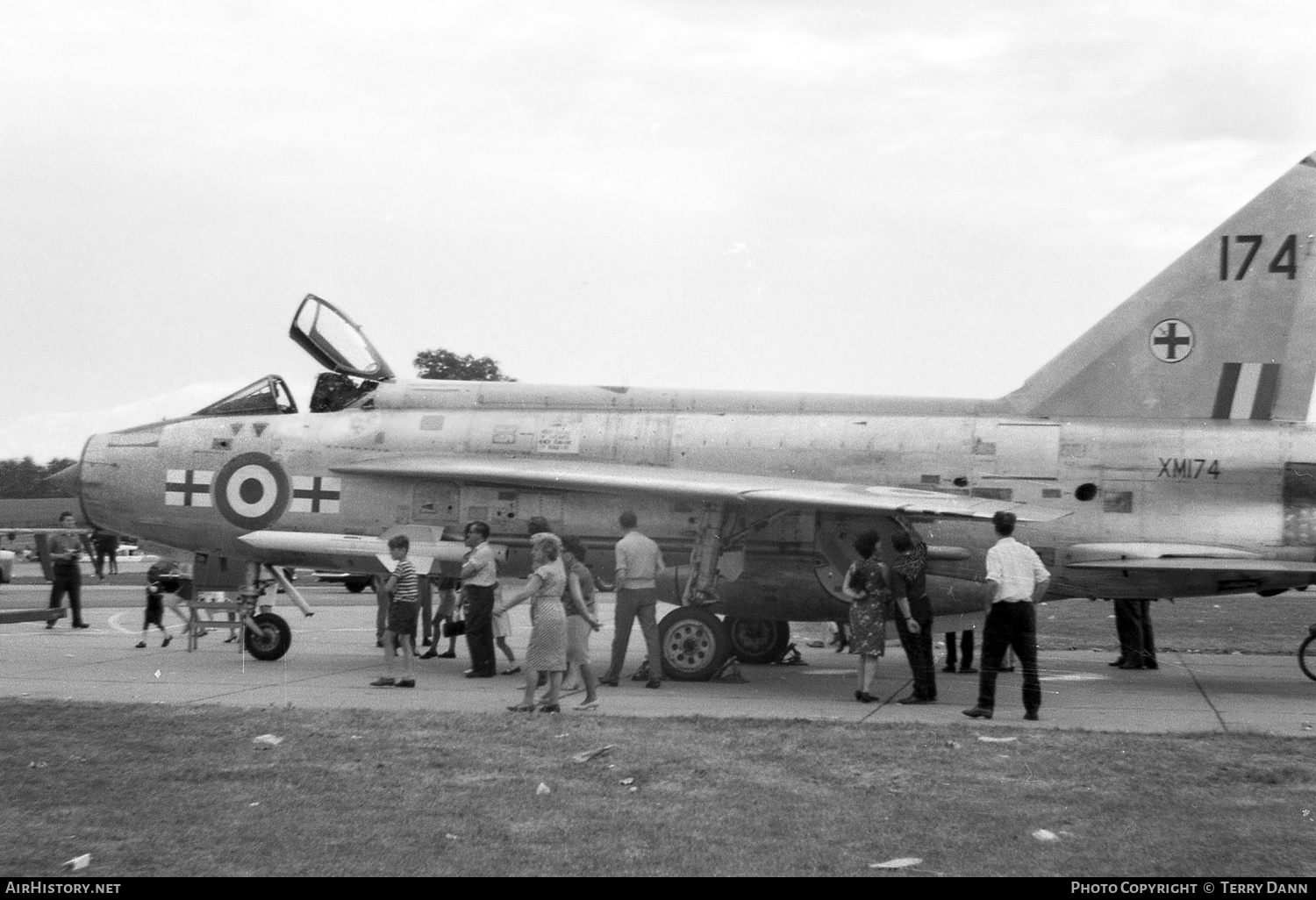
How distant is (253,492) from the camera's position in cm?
1561

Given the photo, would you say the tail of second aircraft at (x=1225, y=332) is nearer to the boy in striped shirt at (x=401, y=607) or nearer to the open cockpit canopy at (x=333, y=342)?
the boy in striped shirt at (x=401, y=607)

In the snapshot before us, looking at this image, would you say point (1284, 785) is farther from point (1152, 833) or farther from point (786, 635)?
point (786, 635)

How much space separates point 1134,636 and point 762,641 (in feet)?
14.0

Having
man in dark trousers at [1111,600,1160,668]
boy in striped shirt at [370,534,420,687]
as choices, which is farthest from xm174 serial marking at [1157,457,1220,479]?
boy in striped shirt at [370,534,420,687]

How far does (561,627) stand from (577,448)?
4.09m

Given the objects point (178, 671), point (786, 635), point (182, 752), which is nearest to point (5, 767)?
A: point (182, 752)

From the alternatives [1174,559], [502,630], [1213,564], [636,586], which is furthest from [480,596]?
[1213,564]

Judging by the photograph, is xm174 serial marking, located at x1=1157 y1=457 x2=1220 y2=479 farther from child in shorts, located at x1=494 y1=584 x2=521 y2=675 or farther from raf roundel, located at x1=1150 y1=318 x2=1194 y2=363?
child in shorts, located at x1=494 y1=584 x2=521 y2=675

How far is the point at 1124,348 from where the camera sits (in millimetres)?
14062

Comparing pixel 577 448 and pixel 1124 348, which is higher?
pixel 1124 348

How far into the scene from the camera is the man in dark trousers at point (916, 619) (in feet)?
40.3

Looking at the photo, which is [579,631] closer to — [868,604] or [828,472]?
[868,604]
